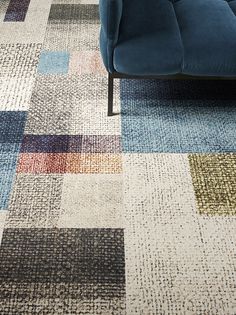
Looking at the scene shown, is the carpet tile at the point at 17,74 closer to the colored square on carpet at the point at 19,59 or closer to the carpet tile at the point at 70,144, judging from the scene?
the colored square on carpet at the point at 19,59

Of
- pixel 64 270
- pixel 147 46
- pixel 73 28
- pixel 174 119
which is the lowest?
pixel 64 270

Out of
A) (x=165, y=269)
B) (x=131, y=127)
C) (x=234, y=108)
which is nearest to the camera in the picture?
(x=165, y=269)

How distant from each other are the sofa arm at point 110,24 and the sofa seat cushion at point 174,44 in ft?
0.10

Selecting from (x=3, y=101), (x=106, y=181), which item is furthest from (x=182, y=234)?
(x=3, y=101)

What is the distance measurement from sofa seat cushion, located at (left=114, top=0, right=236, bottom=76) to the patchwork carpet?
250 millimetres

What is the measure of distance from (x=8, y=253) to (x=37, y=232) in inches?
4.4

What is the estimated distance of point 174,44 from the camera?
153 cm

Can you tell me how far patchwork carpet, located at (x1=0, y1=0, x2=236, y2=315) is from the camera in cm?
117

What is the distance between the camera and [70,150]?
5.20 feet

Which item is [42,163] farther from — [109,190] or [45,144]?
[109,190]

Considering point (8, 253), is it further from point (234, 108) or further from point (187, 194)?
point (234, 108)

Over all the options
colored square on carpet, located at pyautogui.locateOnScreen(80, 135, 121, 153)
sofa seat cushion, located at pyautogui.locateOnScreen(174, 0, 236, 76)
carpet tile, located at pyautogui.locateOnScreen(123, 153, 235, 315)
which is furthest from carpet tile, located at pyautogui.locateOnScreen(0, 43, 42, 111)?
sofa seat cushion, located at pyautogui.locateOnScreen(174, 0, 236, 76)

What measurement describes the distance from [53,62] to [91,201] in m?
0.91

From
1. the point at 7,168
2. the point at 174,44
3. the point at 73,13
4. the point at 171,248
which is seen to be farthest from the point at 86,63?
the point at 171,248
